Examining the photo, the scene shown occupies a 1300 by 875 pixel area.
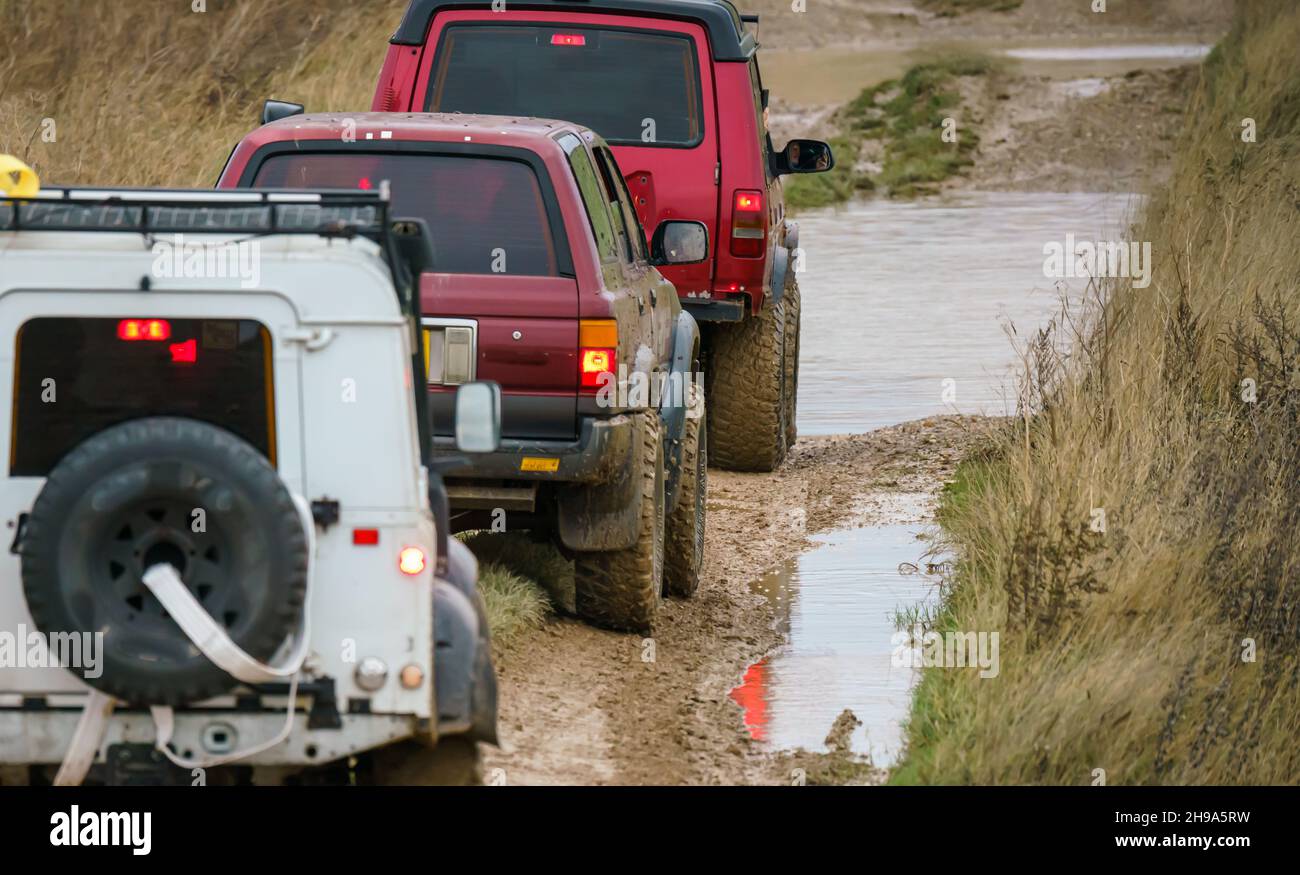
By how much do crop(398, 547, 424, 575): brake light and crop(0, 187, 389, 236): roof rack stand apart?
0.73 metres

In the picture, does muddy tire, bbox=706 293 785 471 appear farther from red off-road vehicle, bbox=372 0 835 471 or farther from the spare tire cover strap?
the spare tire cover strap

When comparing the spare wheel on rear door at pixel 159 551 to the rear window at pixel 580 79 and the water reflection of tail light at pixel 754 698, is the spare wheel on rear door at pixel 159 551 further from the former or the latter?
the rear window at pixel 580 79

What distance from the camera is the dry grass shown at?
13719 mm

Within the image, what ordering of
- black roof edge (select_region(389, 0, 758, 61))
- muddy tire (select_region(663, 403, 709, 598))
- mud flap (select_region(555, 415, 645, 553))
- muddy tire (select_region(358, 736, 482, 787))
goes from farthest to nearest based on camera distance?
black roof edge (select_region(389, 0, 758, 61)) → muddy tire (select_region(663, 403, 709, 598)) → mud flap (select_region(555, 415, 645, 553)) → muddy tire (select_region(358, 736, 482, 787))

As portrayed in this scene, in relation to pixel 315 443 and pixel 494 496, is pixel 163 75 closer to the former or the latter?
pixel 494 496

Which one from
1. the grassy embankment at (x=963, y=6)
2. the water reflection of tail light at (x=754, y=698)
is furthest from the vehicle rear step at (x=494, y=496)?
the grassy embankment at (x=963, y=6)

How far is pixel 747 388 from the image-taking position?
12.2 meters

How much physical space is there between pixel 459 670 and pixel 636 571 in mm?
3004

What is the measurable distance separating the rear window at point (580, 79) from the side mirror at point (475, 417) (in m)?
5.71

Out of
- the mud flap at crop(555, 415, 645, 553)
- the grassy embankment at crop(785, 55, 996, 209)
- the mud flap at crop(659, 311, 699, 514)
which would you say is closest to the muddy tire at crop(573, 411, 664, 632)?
the mud flap at crop(555, 415, 645, 553)

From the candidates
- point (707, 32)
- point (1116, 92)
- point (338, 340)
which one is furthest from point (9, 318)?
point (1116, 92)

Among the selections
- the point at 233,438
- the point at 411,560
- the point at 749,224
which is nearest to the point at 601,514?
the point at 411,560

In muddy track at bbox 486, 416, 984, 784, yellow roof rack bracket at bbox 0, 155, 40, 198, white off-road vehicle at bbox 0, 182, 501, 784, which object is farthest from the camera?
muddy track at bbox 486, 416, 984, 784
